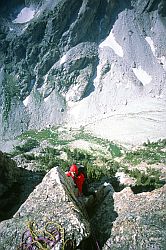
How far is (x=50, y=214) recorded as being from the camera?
7.75 metres

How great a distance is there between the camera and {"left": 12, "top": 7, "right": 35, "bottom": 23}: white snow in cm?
8781

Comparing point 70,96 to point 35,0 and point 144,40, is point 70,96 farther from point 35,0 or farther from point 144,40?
point 35,0

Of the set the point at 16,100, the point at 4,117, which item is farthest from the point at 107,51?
the point at 4,117

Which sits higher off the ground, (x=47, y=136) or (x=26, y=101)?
(x=26, y=101)

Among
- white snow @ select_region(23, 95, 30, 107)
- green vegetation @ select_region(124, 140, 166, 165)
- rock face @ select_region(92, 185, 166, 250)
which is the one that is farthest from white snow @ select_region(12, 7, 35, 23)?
rock face @ select_region(92, 185, 166, 250)

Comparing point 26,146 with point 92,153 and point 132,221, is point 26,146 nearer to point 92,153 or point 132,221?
point 92,153

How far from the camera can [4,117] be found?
66812mm

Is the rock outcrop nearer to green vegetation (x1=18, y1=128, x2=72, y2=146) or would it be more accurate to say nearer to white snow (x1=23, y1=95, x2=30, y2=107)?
green vegetation (x1=18, y1=128, x2=72, y2=146)

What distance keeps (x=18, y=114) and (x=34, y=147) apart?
21469 mm

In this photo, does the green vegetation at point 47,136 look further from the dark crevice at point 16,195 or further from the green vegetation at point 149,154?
the dark crevice at point 16,195

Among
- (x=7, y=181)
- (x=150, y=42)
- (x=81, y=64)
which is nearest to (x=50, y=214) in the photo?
(x=7, y=181)

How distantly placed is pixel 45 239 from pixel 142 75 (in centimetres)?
7235

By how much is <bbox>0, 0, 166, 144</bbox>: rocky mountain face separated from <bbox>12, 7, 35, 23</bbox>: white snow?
1.85 feet

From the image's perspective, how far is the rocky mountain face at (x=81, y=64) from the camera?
68438 millimetres
